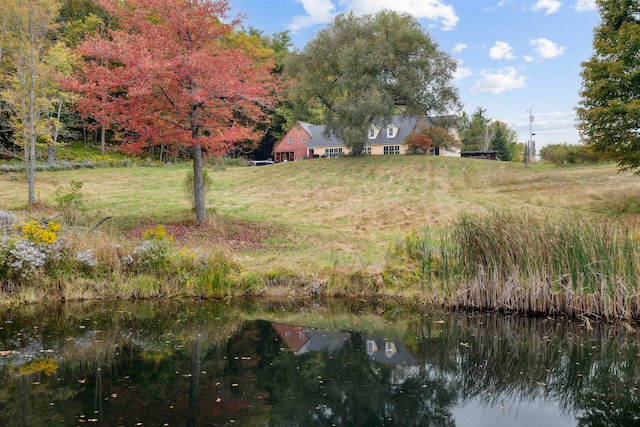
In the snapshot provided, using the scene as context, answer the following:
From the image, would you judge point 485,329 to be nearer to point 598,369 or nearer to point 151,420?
point 598,369

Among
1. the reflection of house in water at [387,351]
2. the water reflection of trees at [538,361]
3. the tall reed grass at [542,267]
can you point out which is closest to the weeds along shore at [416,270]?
the tall reed grass at [542,267]

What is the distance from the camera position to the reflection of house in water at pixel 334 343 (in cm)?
729

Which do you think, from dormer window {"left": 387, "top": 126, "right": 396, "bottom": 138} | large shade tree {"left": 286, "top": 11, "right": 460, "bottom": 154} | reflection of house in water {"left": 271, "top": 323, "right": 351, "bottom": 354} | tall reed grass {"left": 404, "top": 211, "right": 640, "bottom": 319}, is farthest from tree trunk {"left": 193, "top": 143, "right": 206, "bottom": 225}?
dormer window {"left": 387, "top": 126, "right": 396, "bottom": 138}

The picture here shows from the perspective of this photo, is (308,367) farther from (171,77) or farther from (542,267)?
(171,77)

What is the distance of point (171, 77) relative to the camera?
42.3 feet

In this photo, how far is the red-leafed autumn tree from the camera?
12.4 m

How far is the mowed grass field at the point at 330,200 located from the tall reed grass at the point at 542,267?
1.94 metres

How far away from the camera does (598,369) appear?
681 cm

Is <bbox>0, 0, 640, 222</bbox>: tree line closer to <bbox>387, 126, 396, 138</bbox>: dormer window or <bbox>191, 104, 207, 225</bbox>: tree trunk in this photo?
<bbox>191, 104, 207, 225</bbox>: tree trunk

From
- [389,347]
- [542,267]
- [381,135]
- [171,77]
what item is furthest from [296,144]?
[389,347]

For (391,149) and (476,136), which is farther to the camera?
(476,136)

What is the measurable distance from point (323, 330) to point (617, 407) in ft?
14.3

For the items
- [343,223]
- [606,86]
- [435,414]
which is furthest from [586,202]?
[435,414]

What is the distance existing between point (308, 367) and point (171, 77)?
9.14m
